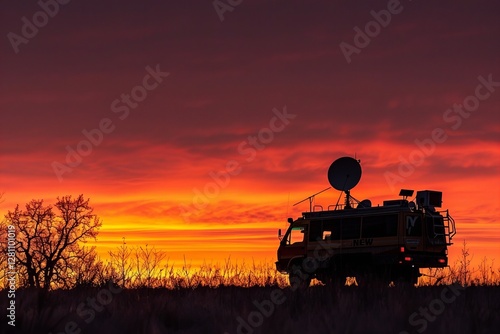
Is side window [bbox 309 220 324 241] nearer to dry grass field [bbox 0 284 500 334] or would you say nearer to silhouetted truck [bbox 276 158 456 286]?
silhouetted truck [bbox 276 158 456 286]

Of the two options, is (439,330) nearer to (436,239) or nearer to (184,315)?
(184,315)

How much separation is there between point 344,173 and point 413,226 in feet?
14.4

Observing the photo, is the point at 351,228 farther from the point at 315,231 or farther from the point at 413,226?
the point at 413,226

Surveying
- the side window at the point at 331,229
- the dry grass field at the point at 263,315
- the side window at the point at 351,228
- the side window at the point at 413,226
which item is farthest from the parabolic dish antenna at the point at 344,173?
the dry grass field at the point at 263,315

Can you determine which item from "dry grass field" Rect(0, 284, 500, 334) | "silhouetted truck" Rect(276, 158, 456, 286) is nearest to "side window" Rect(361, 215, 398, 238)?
"silhouetted truck" Rect(276, 158, 456, 286)

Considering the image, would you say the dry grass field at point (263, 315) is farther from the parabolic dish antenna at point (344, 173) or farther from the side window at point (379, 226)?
the parabolic dish antenna at point (344, 173)

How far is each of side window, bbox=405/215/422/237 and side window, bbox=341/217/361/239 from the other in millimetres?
1918

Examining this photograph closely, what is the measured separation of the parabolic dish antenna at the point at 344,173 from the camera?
101 ft

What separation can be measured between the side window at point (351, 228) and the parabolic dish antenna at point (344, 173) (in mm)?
2167

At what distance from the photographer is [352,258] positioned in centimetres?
2855

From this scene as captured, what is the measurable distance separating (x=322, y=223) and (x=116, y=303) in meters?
18.5

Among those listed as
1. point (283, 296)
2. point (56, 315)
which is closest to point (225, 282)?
point (283, 296)

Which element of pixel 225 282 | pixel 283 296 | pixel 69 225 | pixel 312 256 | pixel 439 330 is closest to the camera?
pixel 439 330

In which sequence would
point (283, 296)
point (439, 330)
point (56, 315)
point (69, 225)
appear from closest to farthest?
point (439, 330)
point (56, 315)
point (283, 296)
point (69, 225)
